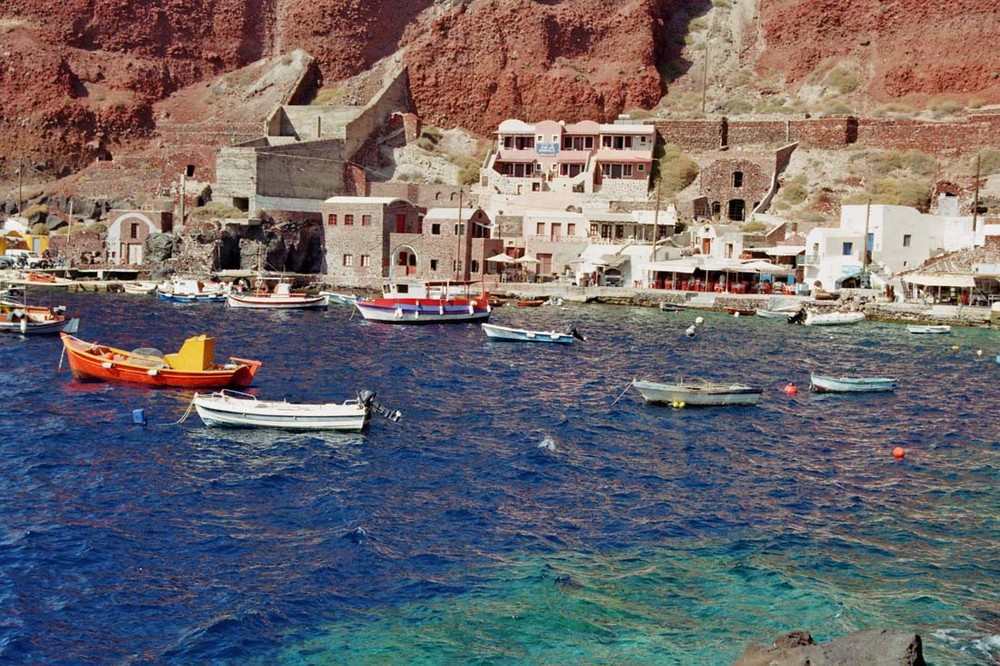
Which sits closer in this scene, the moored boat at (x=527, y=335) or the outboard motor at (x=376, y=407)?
the outboard motor at (x=376, y=407)

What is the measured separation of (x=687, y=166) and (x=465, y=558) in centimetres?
5616

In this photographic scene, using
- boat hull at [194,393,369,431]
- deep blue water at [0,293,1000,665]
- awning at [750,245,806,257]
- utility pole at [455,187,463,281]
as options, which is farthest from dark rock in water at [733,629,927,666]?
utility pole at [455,187,463,281]

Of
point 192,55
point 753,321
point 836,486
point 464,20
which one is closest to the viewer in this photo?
point 836,486

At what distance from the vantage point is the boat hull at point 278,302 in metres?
58.2

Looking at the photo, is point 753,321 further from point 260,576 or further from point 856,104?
point 260,576

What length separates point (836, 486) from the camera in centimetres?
2500

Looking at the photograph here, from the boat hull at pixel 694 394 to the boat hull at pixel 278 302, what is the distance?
27690 millimetres

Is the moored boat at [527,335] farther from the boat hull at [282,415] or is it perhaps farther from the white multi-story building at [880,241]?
the white multi-story building at [880,241]

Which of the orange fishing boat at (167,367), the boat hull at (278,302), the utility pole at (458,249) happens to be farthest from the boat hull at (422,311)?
the orange fishing boat at (167,367)

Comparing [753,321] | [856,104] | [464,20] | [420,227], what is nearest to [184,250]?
[420,227]

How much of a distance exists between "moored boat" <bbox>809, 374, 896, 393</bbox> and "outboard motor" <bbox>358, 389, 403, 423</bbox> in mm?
13660

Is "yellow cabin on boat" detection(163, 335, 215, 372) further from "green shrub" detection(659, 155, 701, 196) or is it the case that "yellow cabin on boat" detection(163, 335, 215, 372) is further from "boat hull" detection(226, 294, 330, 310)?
"green shrub" detection(659, 155, 701, 196)

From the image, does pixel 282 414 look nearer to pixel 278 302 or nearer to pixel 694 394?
pixel 694 394

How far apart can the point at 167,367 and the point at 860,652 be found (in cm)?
2604
